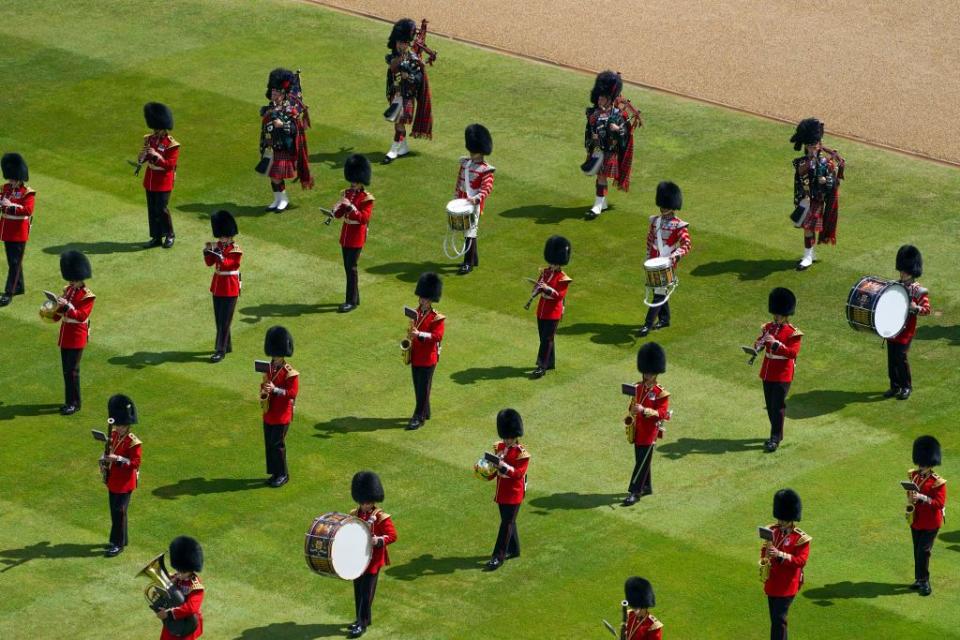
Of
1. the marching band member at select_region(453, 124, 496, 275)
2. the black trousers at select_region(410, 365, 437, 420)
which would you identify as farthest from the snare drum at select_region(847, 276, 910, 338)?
the marching band member at select_region(453, 124, 496, 275)

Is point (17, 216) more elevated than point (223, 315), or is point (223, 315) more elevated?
point (17, 216)

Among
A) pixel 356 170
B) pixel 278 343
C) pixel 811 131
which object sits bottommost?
pixel 278 343

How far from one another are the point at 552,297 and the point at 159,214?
23.0ft

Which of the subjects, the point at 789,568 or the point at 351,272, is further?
the point at 351,272

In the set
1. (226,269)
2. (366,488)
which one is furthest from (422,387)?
(366,488)

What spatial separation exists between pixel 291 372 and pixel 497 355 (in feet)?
16.0

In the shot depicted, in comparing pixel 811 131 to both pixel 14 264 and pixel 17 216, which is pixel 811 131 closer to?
pixel 17 216

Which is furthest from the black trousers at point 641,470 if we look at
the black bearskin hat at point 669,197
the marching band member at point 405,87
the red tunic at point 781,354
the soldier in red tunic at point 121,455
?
the marching band member at point 405,87

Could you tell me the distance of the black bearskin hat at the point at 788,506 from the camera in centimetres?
2483

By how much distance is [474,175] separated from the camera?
34938 mm

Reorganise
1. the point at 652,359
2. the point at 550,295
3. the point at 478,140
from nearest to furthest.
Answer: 1. the point at 652,359
2. the point at 550,295
3. the point at 478,140

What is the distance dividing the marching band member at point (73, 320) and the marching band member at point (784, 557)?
971 centimetres

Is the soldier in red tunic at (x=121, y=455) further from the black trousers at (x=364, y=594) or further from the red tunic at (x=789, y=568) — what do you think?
the red tunic at (x=789, y=568)

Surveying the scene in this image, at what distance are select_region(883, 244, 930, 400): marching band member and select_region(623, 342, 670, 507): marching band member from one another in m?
4.46
